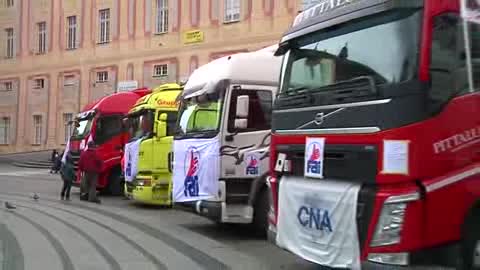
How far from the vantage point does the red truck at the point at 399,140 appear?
6.32 metres

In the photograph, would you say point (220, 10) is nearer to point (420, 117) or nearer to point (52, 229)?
point (52, 229)

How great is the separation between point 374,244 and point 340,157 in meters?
0.94

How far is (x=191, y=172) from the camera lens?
1217cm

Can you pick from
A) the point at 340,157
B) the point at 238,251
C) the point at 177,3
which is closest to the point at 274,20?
the point at 177,3

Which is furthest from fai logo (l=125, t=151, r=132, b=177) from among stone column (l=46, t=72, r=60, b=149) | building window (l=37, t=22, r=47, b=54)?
building window (l=37, t=22, r=47, b=54)

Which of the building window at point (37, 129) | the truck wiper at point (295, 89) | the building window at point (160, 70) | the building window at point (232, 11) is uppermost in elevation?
the building window at point (232, 11)

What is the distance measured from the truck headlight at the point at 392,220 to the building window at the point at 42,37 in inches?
1788

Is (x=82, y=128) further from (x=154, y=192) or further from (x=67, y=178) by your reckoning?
(x=154, y=192)

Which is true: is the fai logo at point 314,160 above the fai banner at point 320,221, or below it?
above

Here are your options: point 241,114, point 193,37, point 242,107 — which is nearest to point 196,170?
point 241,114

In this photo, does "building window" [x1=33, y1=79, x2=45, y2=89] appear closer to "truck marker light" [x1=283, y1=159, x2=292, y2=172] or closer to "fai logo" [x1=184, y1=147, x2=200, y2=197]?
"fai logo" [x1=184, y1=147, x2=200, y2=197]

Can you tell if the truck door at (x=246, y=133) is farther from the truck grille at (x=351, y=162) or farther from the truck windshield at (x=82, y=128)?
the truck windshield at (x=82, y=128)

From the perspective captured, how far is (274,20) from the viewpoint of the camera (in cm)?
3534

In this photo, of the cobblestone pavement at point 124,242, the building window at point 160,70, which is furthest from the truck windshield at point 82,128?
the building window at point 160,70
